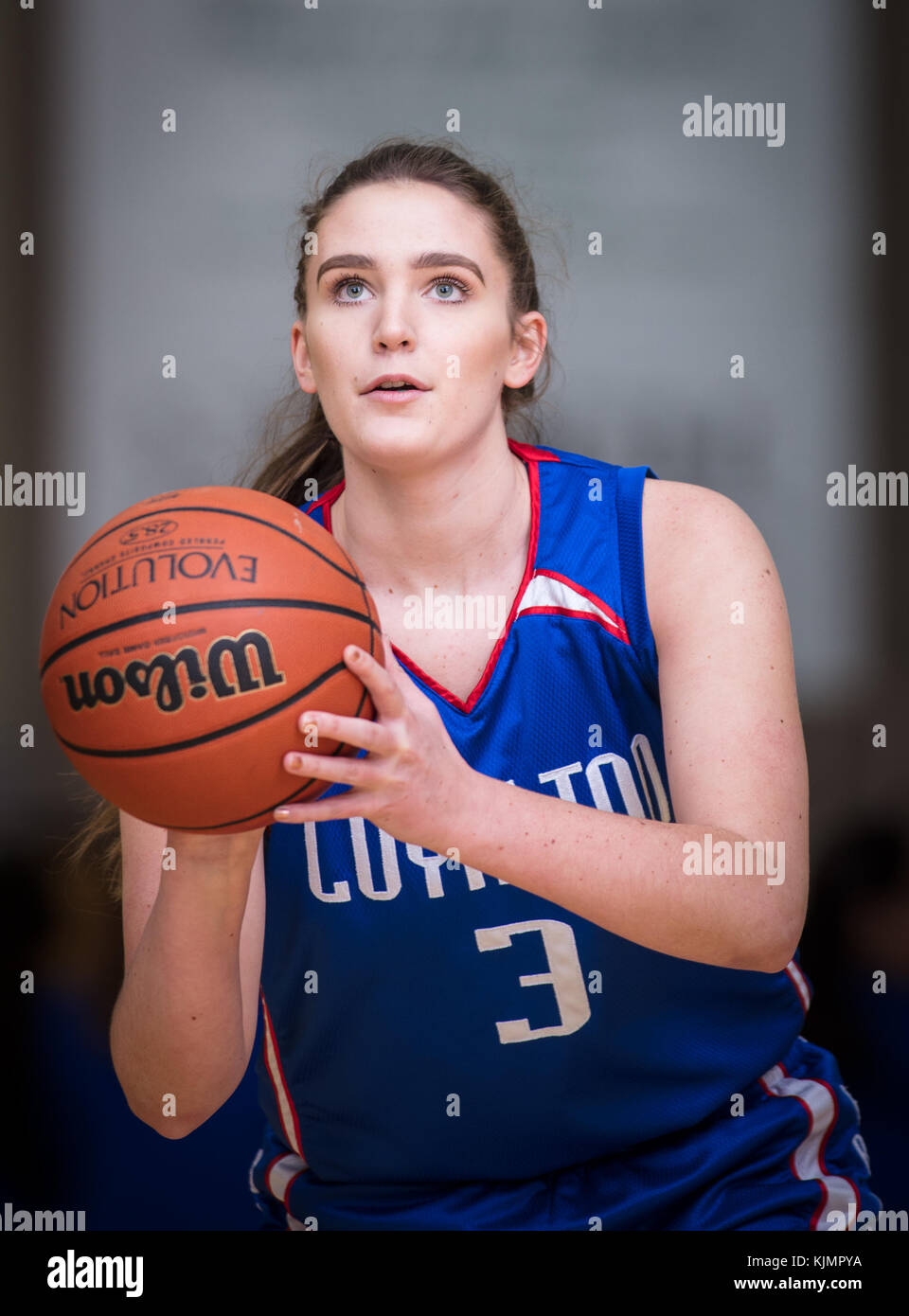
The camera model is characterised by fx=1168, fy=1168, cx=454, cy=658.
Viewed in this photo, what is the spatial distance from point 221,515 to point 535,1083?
2.37 feet

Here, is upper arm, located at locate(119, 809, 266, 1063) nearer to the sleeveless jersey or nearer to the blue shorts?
the sleeveless jersey

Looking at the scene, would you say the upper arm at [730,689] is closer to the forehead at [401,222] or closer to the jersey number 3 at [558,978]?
the jersey number 3 at [558,978]

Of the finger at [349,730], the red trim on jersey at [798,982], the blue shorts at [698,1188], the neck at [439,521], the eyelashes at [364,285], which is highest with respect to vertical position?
the eyelashes at [364,285]

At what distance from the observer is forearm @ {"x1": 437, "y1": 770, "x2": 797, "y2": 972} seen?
0.94 meters

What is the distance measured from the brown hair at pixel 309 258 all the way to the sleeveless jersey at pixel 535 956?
1.01 feet

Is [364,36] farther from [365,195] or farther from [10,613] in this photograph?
[10,613]

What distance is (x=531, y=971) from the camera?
1.29m

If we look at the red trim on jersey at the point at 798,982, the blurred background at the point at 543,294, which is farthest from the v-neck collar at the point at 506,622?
the blurred background at the point at 543,294

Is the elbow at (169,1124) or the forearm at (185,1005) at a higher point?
the forearm at (185,1005)

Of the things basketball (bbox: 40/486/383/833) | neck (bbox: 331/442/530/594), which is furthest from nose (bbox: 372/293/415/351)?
basketball (bbox: 40/486/383/833)

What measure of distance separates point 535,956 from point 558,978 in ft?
0.11

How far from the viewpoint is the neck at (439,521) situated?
128cm
